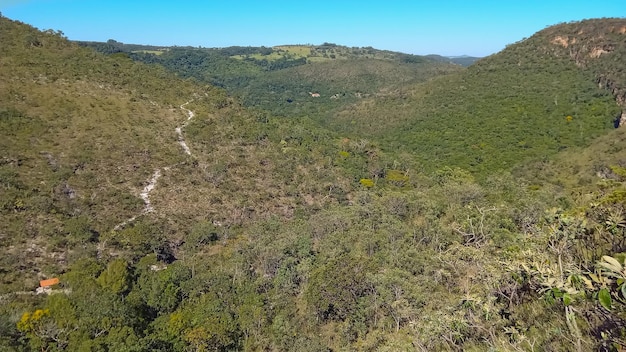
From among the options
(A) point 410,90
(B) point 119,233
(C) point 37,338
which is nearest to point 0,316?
(C) point 37,338

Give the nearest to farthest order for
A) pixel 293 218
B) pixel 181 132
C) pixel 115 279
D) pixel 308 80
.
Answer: pixel 115 279, pixel 293 218, pixel 181 132, pixel 308 80

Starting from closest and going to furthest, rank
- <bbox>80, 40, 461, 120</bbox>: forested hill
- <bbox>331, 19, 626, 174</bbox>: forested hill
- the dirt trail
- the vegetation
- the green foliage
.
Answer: the vegetation, the green foliage, the dirt trail, <bbox>331, 19, 626, 174</bbox>: forested hill, <bbox>80, 40, 461, 120</bbox>: forested hill

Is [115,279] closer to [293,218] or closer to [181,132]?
[293,218]

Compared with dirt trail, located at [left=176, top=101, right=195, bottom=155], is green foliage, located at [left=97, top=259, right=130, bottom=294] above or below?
below

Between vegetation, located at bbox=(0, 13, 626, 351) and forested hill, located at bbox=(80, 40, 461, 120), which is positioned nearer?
vegetation, located at bbox=(0, 13, 626, 351)

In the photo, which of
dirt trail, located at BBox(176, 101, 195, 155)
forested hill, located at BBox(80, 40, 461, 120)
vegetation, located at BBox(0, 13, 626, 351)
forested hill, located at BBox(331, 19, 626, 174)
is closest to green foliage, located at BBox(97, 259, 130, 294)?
vegetation, located at BBox(0, 13, 626, 351)

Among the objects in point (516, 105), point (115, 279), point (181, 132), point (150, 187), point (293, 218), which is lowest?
point (293, 218)

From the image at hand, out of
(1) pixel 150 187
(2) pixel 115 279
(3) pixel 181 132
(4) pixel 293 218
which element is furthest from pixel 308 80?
(2) pixel 115 279

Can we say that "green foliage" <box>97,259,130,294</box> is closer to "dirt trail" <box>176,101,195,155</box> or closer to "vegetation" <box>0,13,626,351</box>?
"vegetation" <box>0,13,626,351</box>
